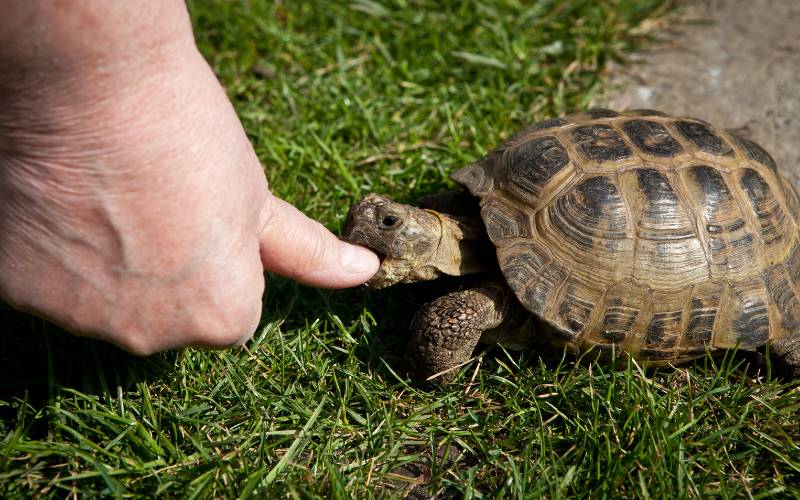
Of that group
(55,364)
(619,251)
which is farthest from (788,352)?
(55,364)

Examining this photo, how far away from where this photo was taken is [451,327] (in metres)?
3.35

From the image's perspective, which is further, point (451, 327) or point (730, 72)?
point (730, 72)

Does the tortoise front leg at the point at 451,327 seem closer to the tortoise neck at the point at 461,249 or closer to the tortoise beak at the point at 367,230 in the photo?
the tortoise neck at the point at 461,249

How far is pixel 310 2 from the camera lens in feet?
19.4

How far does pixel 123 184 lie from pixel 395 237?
1529mm

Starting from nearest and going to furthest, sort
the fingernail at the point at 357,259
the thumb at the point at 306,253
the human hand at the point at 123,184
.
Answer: the human hand at the point at 123,184
the thumb at the point at 306,253
the fingernail at the point at 357,259

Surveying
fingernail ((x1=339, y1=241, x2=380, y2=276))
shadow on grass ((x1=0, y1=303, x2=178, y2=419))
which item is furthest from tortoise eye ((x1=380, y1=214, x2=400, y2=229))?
shadow on grass ((x1=0, y1=303, x2=178, y2=419))

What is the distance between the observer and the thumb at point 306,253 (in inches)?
116

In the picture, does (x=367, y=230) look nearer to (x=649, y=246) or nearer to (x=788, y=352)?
(x=649, y=246)

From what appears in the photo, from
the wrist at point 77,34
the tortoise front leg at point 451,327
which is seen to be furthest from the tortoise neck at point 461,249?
the wrist at point 77,34

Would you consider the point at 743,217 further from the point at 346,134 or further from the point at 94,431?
the point at 94,431

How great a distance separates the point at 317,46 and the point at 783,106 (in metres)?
3.91

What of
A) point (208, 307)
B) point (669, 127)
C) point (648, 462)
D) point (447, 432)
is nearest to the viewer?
point (208, 307)

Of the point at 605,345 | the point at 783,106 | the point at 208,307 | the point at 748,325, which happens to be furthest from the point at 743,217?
the point at 208,307
